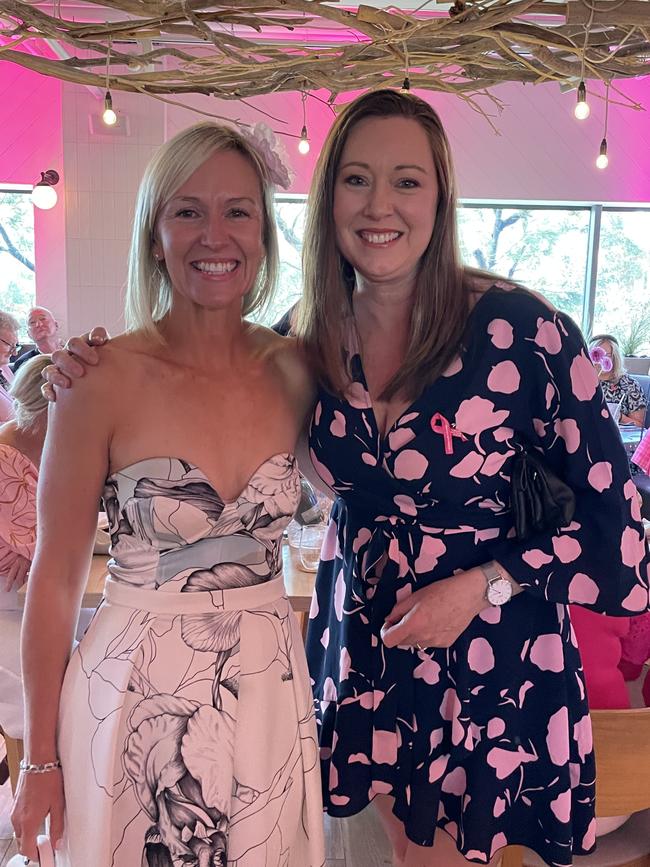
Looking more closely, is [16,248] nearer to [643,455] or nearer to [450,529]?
[643,455]

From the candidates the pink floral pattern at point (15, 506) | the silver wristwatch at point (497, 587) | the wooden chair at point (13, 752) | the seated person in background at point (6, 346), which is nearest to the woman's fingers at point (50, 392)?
the silver wristwatch at point (497, 587)

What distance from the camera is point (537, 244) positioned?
748 centimetres

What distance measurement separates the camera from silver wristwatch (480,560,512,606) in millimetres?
1265

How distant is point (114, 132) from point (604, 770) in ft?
21.0

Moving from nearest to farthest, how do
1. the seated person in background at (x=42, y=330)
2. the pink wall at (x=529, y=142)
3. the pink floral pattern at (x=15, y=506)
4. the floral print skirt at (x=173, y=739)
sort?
1. the floral print skirt at (x=173, y=739)
2. the pink floral pattern at (x=15, y=506)
3. the seated person in background at (x=42, y=330)
4. the pink wall at (x=529, y=142)

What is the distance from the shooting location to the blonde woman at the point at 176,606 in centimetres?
118

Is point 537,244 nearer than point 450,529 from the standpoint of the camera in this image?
No

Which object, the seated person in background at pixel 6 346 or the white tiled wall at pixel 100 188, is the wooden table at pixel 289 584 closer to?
the seated person in background at pixel 6 346

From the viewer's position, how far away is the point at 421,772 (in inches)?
52.1

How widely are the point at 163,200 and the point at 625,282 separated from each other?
7.33 metres

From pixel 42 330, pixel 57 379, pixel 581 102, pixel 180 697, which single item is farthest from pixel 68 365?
pixel 42 330

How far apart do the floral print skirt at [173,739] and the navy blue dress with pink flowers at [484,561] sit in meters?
0.24

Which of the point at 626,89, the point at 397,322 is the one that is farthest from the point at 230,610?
the point at 626,89

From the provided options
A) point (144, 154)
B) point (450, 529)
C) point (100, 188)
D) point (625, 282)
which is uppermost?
point (144, 154)
